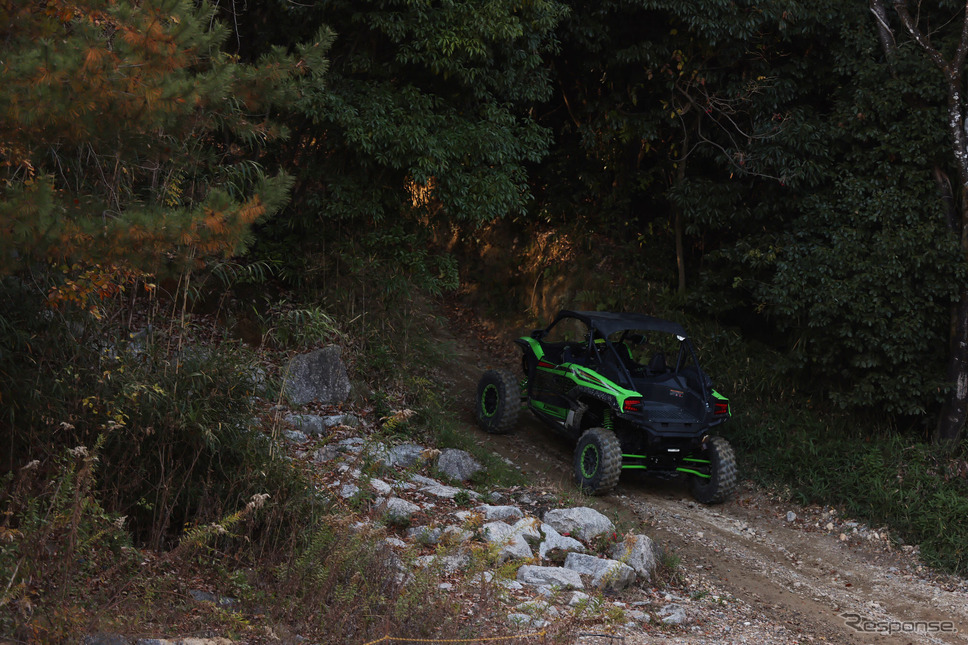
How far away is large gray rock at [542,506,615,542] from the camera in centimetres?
727

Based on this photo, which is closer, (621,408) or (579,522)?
(579,522)

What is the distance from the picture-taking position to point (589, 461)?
29.5ft

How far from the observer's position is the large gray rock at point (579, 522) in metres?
7.27

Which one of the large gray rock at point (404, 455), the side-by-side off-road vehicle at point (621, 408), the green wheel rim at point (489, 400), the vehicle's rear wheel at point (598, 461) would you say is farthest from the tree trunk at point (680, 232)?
the large gray rock at point (404, 455)

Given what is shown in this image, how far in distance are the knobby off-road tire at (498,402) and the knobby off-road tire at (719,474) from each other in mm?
2397

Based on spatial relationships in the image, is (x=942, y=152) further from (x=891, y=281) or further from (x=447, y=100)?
(x=447, y=100)

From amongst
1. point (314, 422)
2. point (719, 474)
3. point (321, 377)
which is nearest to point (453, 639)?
point (314, 422)

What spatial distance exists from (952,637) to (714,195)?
6762mm

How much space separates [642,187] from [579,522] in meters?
7.63

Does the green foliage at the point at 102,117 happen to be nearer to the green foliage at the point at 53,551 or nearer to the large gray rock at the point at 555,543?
the green foliage at the point at 53,551

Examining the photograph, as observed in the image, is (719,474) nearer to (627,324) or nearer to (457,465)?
(627,324)

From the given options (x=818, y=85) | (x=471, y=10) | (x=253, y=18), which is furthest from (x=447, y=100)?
(x=818, y=85)

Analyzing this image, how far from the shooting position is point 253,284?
10211 mm

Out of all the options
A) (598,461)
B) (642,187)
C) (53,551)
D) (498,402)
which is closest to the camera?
(53,551)
